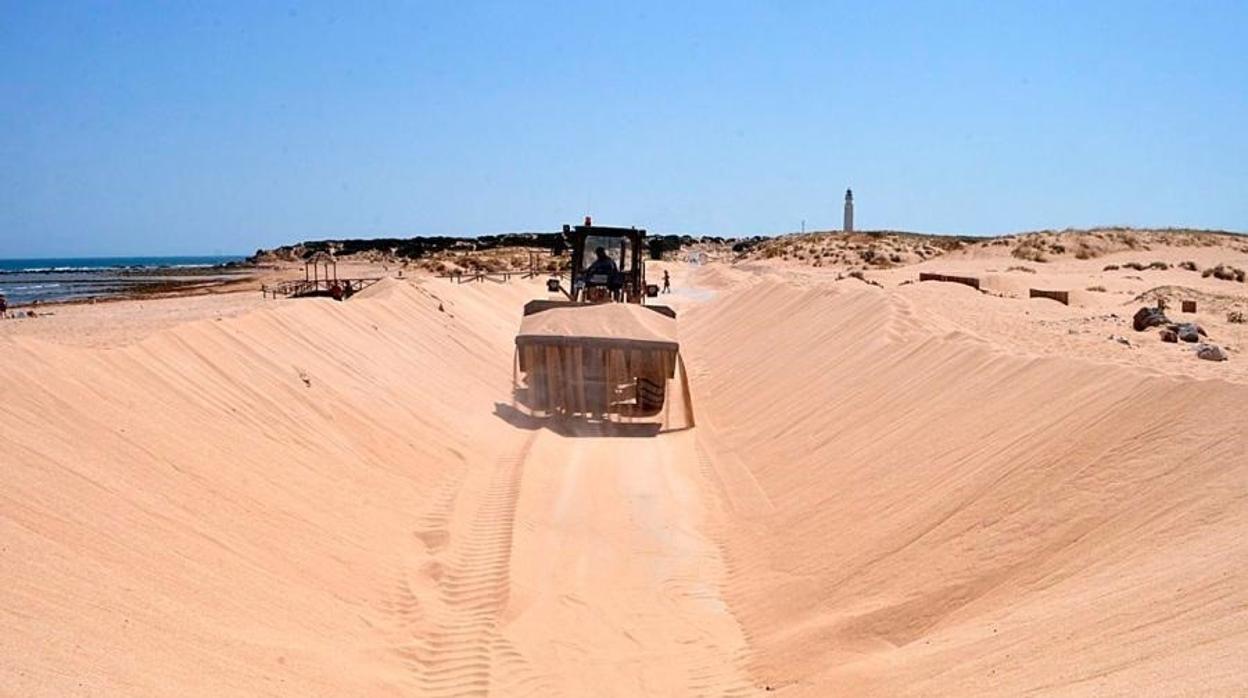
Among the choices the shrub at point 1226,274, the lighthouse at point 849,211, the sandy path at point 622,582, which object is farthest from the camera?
the lighthouse at point 849,211

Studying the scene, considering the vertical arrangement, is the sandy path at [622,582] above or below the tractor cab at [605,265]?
below

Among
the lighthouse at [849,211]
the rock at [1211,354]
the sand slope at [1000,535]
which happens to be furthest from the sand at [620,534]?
the lighthouse at [849,211]

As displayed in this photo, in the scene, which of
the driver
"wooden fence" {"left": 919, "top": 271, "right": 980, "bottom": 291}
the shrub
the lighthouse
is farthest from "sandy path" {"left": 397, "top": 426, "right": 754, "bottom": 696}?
the lighthouse

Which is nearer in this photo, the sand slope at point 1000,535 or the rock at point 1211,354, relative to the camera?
the sand slope at point 1000,535

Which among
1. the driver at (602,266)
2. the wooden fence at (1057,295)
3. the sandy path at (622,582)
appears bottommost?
the sandy path at (622,582)

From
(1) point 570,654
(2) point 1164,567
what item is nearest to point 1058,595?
Result: (2) point 1164,567

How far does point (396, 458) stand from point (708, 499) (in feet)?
11.4

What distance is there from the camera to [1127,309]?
20.5 meters

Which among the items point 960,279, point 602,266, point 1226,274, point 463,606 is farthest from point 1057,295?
point 463,606

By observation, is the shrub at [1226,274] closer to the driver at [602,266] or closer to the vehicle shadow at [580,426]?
the driver at [602,266]

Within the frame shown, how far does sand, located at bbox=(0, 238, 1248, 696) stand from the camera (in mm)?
5629

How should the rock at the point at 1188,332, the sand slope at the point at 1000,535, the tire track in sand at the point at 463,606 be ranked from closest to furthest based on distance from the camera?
the sand slope at the point at 1000,535, the tire track in sand at the point at 463,606, the rock at the point at 1188,332

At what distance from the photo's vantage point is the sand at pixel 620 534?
563cm

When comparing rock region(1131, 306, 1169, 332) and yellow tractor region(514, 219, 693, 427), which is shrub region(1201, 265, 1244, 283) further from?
yellow tractor region(514, 219, 693, 427)
